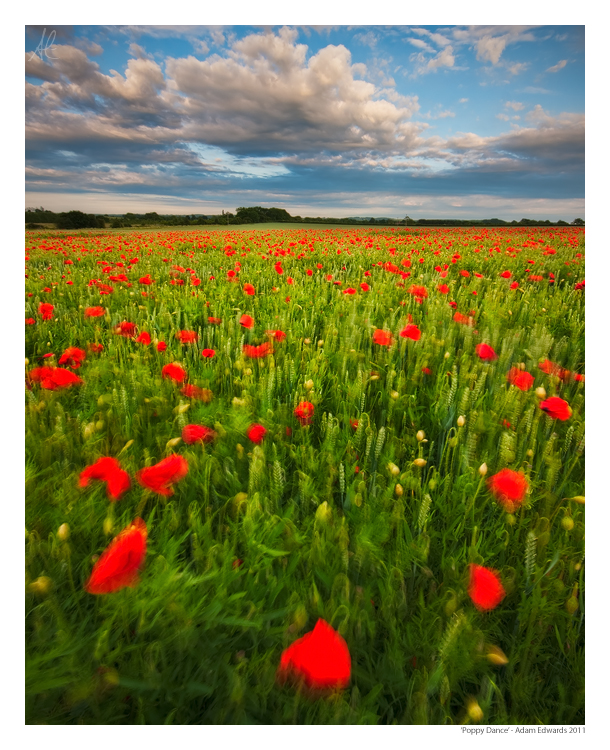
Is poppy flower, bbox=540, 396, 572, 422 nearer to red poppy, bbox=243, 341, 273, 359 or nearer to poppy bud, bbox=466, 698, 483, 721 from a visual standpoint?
poppy bud, bbox=466, 698, 483, 721

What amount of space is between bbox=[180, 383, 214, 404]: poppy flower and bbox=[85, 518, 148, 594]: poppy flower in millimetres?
928

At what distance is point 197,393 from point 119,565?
998 mm

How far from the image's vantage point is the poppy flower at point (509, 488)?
3.69ft

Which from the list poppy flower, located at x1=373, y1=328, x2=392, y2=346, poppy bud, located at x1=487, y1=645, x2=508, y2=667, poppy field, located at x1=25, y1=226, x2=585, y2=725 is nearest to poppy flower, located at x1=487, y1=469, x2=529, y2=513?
poppy field, located at x1=25, y1=226, x2=585, y2=725

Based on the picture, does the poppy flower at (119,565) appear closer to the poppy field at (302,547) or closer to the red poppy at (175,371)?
the poppy field at (302,547)

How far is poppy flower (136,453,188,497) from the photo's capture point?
1097mm

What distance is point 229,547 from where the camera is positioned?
3.46 feet

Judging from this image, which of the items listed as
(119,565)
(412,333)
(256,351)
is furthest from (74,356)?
(412,333)

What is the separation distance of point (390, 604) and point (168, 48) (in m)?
2.51

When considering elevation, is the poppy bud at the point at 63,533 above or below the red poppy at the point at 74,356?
below

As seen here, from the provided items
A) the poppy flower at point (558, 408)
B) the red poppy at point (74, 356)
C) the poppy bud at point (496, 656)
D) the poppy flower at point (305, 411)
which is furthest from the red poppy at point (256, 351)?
the poppy bud at point (496, 656)

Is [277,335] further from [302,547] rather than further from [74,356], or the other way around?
[302,547]

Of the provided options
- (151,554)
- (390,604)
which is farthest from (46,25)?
(390,604)
